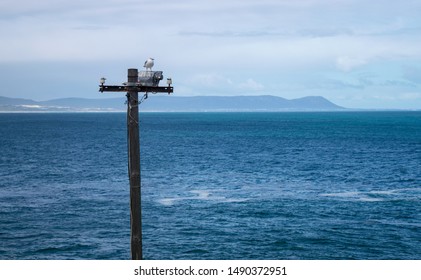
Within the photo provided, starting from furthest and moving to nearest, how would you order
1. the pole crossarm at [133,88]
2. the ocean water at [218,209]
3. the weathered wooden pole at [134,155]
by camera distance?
the ocean water at [218,209] → the pole crossarm at [133,88] → the weathered wooden pole at [134,155]

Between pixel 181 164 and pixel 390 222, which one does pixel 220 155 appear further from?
pixel 390 222

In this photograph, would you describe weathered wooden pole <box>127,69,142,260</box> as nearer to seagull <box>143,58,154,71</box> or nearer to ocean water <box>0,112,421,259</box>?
seagull <box>143,58,154,71</box>

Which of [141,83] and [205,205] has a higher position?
[141,83]

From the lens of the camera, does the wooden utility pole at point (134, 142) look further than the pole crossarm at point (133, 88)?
No

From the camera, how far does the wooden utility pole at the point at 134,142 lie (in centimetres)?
1836

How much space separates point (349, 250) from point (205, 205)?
18.7m

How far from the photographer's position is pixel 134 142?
727 inches

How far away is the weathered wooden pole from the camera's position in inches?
722

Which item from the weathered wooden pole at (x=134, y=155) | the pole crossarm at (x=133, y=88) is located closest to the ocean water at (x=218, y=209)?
the weathered wooden pole at (x=134, y=155)

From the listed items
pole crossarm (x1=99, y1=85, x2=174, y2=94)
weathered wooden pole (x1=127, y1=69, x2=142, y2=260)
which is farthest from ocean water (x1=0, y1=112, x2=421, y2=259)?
pole crossarm (x1=99, y1=85, x2=174, y2=94)

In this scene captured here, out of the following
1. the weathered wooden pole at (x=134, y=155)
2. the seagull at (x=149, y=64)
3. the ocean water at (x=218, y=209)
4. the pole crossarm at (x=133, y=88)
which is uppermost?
the seagull at (x=149, y=64)

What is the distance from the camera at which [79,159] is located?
110 m

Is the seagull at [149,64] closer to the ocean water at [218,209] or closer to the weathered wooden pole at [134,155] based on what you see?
the weathered wooden pole at [134,155]
